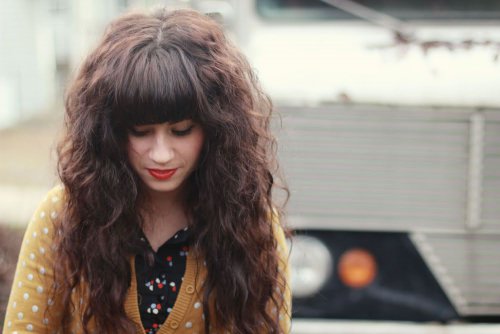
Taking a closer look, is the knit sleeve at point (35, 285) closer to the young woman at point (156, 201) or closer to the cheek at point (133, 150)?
the young woman at point (156, 201)

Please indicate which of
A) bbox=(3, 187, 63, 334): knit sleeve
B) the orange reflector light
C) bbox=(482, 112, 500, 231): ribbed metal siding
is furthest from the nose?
bbox=(482, 112, 500, 231): ribbed metal siding

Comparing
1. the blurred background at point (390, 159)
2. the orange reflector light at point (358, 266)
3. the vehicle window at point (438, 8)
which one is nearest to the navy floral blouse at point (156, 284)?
the blurred background at point (390, 159)

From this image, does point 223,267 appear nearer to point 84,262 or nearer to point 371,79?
point 84,262

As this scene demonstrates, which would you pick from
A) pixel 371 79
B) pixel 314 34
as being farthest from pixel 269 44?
pixel 371 79

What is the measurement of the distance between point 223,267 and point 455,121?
169 cm

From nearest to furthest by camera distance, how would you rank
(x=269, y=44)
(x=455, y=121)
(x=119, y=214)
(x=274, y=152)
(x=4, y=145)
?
1. (x=119, y=214)
2. (x=274, y=152)
3. (x=455, y=121)
4. (x=269, y=44)
5. (x=4, y=145)

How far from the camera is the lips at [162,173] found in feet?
5.36

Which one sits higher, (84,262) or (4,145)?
(84,262)

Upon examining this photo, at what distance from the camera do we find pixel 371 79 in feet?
10.3

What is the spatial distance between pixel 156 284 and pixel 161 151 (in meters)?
0.31

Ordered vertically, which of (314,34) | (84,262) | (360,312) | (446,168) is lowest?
(360,312)

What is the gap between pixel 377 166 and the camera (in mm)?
3160

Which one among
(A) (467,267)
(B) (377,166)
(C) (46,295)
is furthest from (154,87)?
(A) (467,267)

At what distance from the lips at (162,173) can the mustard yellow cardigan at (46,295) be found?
0.20 m
